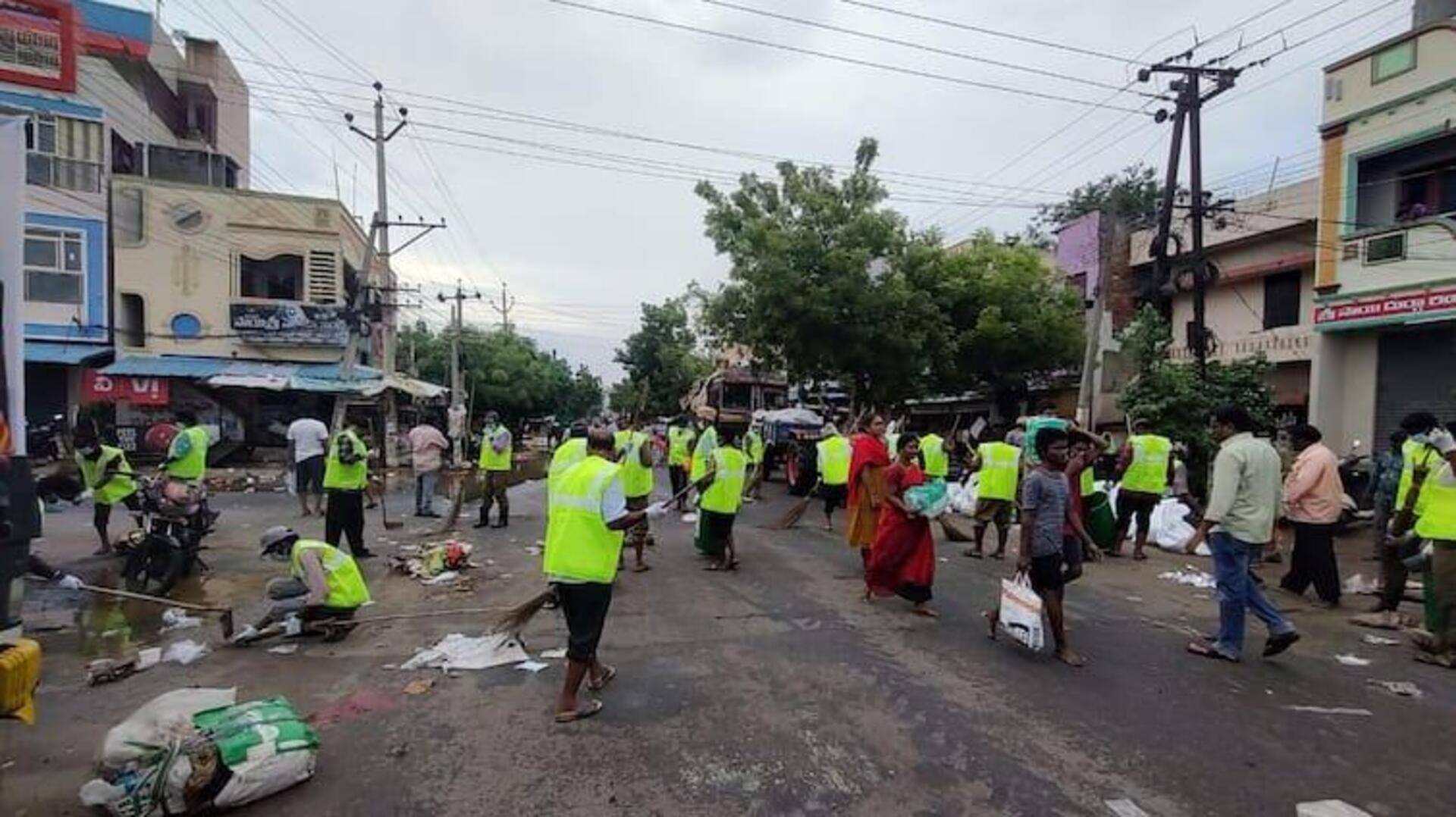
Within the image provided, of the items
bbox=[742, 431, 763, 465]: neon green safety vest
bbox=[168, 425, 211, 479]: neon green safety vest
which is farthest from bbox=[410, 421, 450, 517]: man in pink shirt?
bbox=[742, 431, 763, 465]: neon green safety vest

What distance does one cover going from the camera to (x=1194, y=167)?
15.5 meters

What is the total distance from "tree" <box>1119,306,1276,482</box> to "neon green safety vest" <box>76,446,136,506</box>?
1452 cm

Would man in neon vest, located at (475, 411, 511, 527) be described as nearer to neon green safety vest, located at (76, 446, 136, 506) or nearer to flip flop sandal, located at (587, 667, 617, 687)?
neon green safety vest, located at (76, 446, 136, 506)

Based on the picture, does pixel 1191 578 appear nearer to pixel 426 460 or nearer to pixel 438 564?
pixel 438 564

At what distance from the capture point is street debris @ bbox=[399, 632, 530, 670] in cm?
573

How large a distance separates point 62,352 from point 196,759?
2479 cm

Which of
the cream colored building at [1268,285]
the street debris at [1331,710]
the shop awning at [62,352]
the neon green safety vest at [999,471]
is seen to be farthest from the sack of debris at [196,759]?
the shop awning at [62,352]

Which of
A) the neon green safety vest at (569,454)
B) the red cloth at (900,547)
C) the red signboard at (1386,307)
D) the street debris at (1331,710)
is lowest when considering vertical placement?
the street debris at (1331,710)

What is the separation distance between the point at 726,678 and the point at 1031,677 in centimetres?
198

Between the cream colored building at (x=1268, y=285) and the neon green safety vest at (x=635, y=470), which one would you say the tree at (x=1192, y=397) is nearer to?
the cream colored building at (x=1268, y=285)

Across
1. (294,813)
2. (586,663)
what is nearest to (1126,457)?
(586,663)

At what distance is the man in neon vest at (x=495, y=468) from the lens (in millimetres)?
12742

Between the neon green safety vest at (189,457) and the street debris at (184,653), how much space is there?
371 centimetres

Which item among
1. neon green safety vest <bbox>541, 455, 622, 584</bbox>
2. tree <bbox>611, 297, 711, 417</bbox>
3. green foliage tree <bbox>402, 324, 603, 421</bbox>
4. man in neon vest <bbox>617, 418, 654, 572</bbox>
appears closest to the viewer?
neon green safety vest <bbox>541, 455, 622, 584</bbox>
